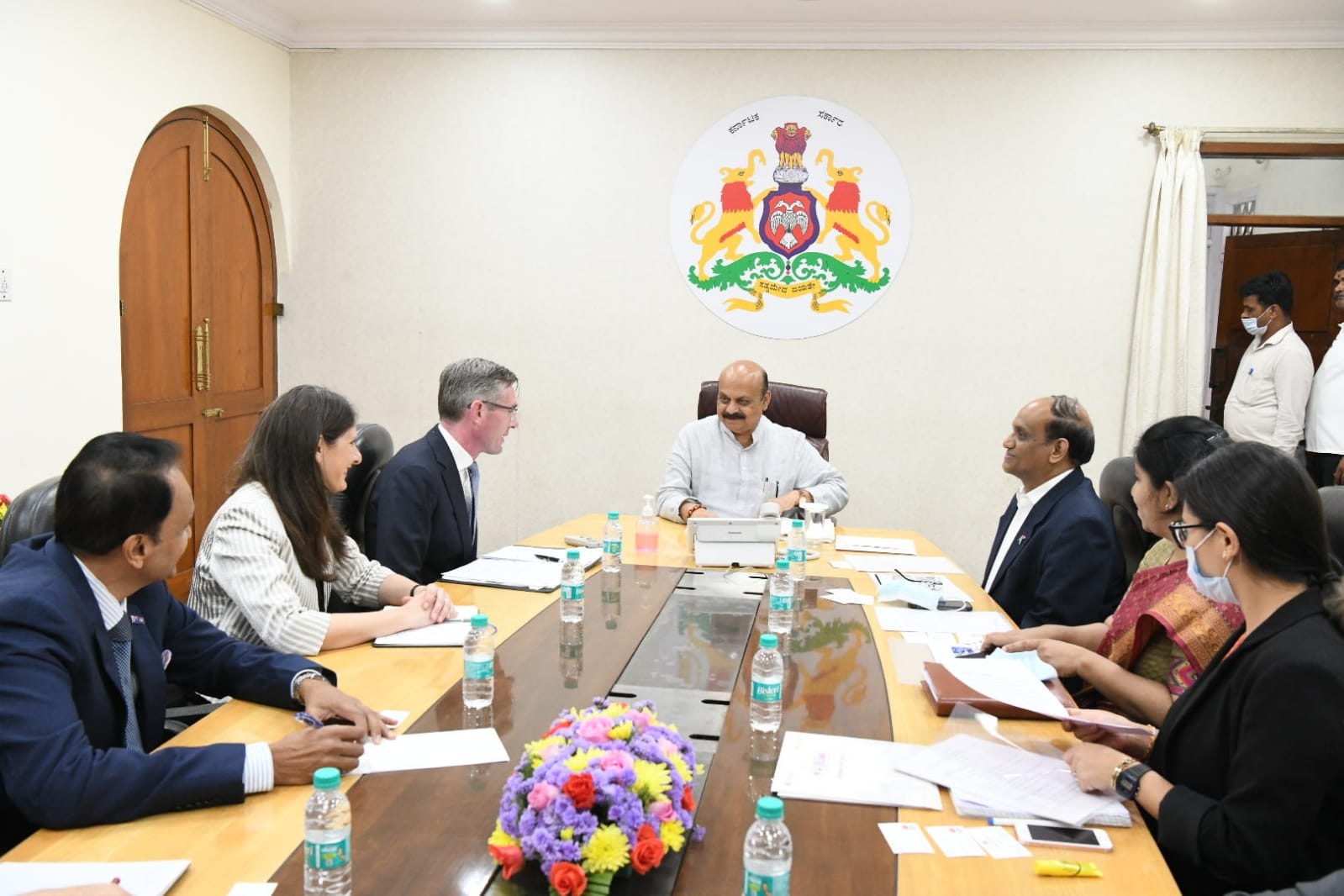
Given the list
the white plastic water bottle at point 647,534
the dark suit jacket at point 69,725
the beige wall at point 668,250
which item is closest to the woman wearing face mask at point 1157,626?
the white plastic water bottle at point 647,534

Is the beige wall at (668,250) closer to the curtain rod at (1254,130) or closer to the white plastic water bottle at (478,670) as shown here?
the curtain rod at (1254,130)

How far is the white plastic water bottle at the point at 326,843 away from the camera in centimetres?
117

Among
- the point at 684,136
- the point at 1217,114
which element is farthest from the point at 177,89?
the point at 1217,114

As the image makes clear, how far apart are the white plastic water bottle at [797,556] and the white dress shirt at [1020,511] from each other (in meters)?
0.63

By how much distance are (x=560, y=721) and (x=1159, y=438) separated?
149 centimetres

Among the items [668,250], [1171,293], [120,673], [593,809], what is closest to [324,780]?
[593,809]

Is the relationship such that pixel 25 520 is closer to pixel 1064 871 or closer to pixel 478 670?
pixel 478 670

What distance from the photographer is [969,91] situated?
16.5ft

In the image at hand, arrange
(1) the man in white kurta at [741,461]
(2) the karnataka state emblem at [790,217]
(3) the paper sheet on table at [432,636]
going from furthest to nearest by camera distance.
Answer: (2) the karnataka state emblem at [790,217] → (1) the man in white kurta at [741,461] → (3) the paper sheet on table at [432,636]

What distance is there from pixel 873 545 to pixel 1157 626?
1.50m

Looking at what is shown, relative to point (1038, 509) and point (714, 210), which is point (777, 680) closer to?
point (1038, 509)

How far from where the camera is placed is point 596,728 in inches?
51.8

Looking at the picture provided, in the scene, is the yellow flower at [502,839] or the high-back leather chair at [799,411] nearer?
the yellow flower at [502,839]

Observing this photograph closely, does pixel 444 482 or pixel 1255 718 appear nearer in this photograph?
pixel 1255 718
